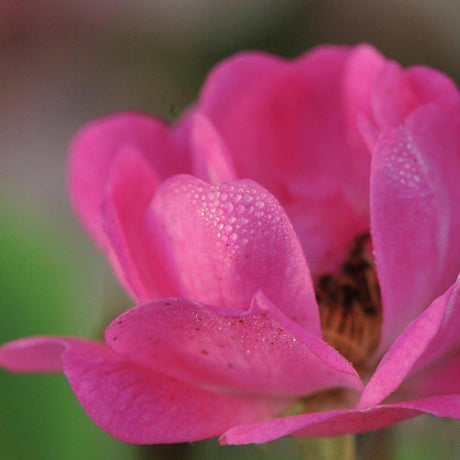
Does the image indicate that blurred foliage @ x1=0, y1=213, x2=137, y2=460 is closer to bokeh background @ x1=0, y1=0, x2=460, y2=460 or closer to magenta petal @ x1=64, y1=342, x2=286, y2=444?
bokeh background @ x1=0, y1=0, x2=460, y2=460

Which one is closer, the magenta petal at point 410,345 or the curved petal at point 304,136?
the magenta petal at point 410,345

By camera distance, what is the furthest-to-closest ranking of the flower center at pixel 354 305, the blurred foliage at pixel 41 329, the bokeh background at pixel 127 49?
the bokeh background at pixel 127 49 < the blurred foliage at pixel 41 329 < the flower center at pixel 354 305

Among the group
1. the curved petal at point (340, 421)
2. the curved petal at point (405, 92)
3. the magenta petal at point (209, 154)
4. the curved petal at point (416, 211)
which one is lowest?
the curved petal at point (340, 421)

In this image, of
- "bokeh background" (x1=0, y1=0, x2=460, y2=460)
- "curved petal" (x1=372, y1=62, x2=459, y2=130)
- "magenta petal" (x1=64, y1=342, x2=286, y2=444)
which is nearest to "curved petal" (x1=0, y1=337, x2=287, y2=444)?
"magenta petal" (x1=64, y1=342, x2=286, y2=444)

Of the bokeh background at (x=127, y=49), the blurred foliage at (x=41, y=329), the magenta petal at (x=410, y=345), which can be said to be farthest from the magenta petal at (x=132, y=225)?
the bokeh background at (x=127, y=49)

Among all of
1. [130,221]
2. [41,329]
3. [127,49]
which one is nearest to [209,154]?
[130,221]

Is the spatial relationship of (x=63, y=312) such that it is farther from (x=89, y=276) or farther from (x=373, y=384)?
(x=373, y=384)

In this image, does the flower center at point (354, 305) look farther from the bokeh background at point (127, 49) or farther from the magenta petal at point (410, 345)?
the bokeh background at point (127, 49)

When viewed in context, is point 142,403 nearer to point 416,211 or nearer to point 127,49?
point 416,211
